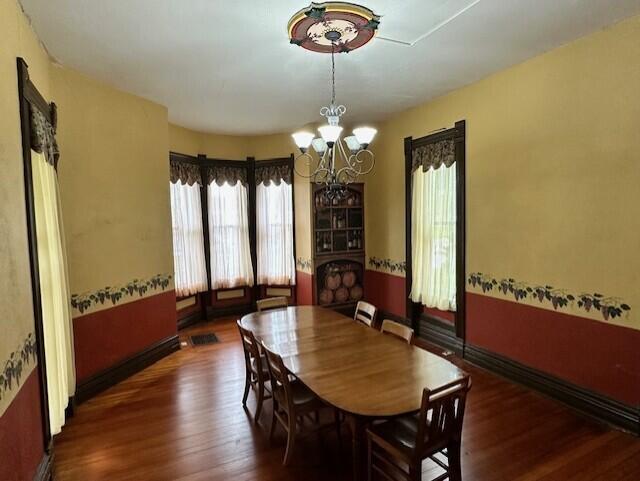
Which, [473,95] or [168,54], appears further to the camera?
[473,95]

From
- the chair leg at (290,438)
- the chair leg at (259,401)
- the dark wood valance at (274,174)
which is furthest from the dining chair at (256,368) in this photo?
the dark wood valance at (274,174)

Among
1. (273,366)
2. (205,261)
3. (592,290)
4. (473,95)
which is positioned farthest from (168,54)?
(592,290)

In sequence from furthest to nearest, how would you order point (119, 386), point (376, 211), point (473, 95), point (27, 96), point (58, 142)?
point (376, 211) → point (473, 95) → point (119, 386) → point (58, 142) → point (27, 96)

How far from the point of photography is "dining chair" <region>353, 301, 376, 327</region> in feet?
10.7

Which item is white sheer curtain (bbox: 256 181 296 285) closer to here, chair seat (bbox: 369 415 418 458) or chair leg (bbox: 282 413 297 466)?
chair leg (bbox: 282 413 297 466)

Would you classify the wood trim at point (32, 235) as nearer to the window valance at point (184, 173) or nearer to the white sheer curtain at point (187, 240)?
the window valance at point (184, 173)

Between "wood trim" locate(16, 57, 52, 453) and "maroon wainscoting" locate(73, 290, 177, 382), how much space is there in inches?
39.4

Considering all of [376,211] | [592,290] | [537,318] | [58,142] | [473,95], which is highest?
[473,95]

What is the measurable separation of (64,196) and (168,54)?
147 cm

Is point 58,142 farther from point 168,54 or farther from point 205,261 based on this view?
point 205,261

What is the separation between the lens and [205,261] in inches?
220

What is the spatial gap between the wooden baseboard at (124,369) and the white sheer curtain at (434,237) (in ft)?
9.94

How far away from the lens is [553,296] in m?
3.15

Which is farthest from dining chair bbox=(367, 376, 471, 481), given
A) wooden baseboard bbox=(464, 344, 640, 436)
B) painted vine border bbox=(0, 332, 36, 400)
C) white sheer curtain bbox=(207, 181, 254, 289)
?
white sheer curtain bbox=(207, 181, 254, 289)
